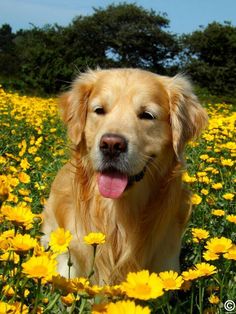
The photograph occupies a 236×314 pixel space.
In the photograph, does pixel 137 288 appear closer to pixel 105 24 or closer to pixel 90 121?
pixel 90 121

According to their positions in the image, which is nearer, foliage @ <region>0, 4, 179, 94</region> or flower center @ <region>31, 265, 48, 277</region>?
flower center @ <region>31, 265, 48, 277</region>

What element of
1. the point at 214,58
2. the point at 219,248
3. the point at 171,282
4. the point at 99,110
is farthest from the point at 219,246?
the point at 214,58

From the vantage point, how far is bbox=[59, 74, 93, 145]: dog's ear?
12.0ft

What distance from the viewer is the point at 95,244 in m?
1.94

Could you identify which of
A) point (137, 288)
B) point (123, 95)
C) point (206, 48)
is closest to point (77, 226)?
point (123, 95)

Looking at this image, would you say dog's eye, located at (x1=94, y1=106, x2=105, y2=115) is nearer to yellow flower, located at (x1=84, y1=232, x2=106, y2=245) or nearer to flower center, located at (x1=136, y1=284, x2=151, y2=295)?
yellow flower, located at (x1=84, y1=232, x2=106, y2=245)

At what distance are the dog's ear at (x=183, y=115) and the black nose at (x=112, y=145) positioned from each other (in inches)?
21.5

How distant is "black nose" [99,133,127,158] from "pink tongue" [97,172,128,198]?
0.63 feet

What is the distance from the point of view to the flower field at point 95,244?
1.61 meters

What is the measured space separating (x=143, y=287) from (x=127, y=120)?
1.87 meters

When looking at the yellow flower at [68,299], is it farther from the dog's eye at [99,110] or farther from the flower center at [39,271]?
the dog's eye at [99,110]

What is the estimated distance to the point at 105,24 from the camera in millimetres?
55125

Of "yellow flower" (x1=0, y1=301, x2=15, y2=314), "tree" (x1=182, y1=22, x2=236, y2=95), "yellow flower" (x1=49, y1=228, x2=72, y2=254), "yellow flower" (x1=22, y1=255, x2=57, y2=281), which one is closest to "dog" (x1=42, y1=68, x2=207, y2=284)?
"yellow flower" (x1=49, y1=228, x2=72, y2=254)

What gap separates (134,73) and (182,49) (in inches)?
1861
